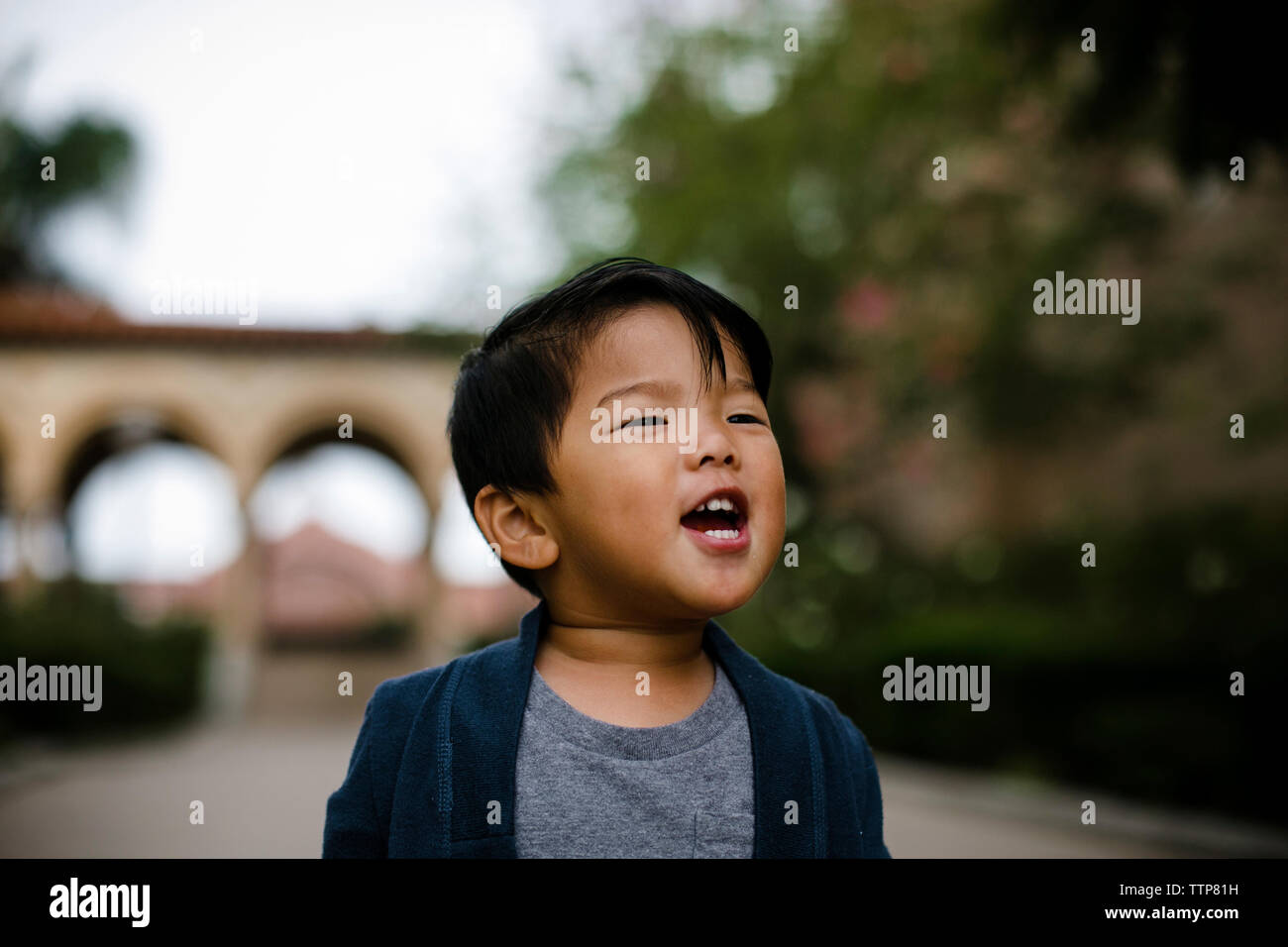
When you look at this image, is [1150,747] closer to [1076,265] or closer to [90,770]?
[1076,265]

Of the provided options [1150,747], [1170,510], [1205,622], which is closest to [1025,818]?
[1150,747]

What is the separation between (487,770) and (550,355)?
1.73 feet

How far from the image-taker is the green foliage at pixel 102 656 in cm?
1156

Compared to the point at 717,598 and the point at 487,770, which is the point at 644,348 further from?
the point at 487,770

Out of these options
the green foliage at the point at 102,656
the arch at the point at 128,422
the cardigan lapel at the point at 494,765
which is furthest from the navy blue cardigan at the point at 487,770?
the arch at the point at 128,422

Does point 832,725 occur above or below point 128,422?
below

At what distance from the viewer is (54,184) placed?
2170cm

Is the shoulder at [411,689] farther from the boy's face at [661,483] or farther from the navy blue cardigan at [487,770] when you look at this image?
the boy's face at [661,483]

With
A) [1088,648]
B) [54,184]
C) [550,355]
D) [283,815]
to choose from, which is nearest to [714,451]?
[550,355]

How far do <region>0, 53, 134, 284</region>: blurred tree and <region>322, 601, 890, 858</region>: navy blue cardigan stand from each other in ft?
62.8

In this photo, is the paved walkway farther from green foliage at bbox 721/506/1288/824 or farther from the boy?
the boy

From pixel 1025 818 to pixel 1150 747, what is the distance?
0.91 meters

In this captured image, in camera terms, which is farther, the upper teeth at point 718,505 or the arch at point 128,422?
the arch at point 128,422

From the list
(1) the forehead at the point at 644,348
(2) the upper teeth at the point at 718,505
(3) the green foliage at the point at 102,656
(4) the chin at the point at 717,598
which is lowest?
(3) the green foliage at the point at 102,656
